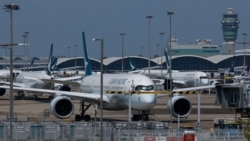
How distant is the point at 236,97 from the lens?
217 ft

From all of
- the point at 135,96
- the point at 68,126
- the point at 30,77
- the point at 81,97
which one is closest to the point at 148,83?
the point at 135,96

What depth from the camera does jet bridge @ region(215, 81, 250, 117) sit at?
65.0 m

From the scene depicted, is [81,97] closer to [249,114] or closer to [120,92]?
Answer: [120,92]

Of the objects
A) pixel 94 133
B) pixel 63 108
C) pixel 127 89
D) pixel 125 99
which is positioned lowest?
pixel 94 133

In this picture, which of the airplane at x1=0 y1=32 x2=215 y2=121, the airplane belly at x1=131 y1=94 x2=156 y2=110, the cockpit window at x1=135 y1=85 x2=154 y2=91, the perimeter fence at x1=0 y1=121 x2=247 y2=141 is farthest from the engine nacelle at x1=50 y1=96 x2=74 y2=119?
the perimeter fence at x1=0 y1=121 x2=247 y2=141

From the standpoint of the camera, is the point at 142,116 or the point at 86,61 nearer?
the point at 142,116

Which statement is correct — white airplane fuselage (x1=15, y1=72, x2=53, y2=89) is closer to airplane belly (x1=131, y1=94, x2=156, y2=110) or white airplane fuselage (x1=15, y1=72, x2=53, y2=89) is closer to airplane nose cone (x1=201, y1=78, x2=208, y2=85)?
airplane nose cone (x1=201, y1=78, x2=208, y2=85)

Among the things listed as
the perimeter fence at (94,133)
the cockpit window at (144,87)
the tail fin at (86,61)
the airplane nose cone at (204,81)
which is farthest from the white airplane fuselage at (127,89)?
the airplane nose cone at (204,81)

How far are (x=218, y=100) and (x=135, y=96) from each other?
24.6 ft

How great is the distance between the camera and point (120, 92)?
246ft

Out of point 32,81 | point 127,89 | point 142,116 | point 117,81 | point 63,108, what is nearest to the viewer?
point 127,89

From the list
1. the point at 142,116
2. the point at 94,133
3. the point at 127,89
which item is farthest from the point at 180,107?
the point at 94,133

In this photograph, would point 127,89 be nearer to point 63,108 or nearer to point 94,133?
point 63,108

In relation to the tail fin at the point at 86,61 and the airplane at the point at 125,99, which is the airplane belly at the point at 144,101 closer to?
the airplane at the point at 125,99
